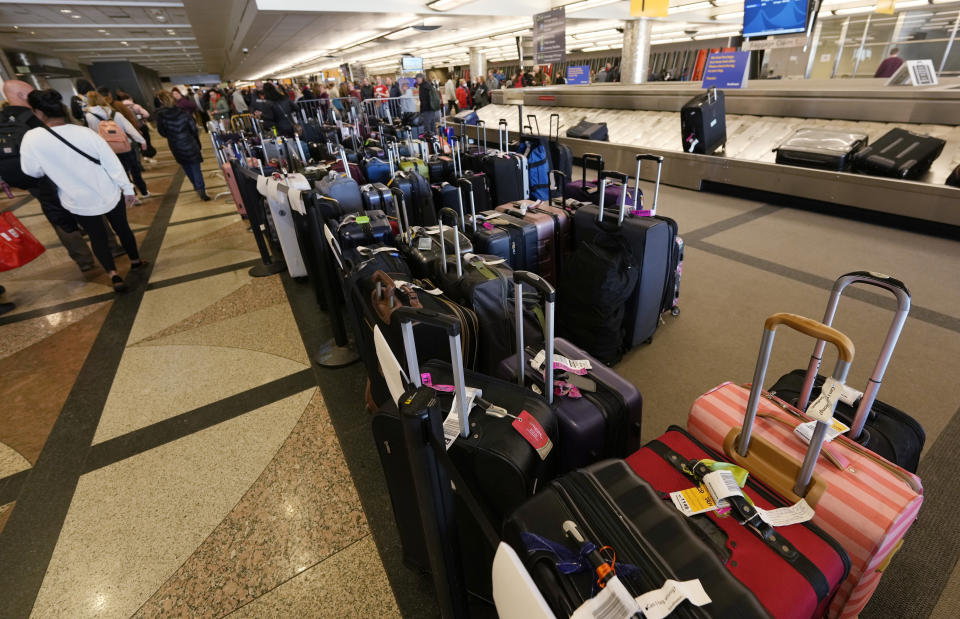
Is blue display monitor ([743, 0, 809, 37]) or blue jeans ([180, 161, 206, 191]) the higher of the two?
blue display monitor ([743, 0, 809, 37])

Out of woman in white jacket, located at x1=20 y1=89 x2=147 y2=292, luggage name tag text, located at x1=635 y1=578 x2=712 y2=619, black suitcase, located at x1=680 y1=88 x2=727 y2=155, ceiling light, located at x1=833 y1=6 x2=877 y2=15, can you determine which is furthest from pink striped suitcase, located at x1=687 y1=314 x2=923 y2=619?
ceiling light, located at x1=833 y1=6 x2=877 y2=15

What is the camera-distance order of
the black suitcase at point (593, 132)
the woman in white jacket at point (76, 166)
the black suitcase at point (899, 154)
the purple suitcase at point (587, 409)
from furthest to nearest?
1. the black suitcase at point (593, 132)
2. the black suitcase at point (899, 154)
3. the woman in white jacket at point (76, 166)
4. the purple suitcase at point (587, 409)

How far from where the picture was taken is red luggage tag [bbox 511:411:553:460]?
1.33 metres

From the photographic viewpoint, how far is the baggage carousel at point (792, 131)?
4992 mm

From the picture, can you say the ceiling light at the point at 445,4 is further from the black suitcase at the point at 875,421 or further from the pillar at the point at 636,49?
the black suitcase at the point at 875,421

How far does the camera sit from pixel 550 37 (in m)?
11.1

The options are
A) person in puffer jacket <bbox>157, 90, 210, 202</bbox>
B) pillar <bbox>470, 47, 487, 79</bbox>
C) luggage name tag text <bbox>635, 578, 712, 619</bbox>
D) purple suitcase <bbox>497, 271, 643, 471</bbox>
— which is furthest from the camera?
pillar <bbox>470, 47, 487, 79</bbox>

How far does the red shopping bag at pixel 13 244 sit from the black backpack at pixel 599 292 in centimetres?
509

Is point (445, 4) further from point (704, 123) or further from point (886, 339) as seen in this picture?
point (886, 339)

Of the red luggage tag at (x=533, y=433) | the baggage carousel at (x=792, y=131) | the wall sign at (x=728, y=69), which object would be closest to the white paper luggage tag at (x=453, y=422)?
the red luggage tag at (x=533, y=433)

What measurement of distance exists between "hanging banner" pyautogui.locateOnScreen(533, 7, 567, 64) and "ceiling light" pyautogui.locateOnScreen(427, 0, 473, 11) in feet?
8.06

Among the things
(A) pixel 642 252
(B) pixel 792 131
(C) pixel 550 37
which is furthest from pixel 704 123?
(C) pixel 550 37

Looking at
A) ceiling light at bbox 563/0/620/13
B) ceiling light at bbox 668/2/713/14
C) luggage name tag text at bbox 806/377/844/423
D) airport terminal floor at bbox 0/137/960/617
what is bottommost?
airport terminal floor at bbox 0/137/960/617

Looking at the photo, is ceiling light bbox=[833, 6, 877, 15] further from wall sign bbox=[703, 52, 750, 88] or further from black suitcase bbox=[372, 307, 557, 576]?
black suitcase bbox=[372, 307, 557, 576]
